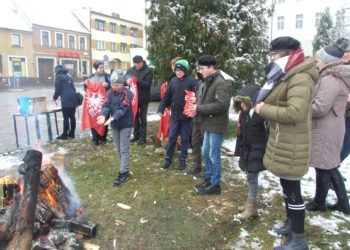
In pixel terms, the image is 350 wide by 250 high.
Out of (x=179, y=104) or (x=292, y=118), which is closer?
(x=292, y=118)

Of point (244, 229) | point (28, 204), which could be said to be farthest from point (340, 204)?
point (28, 204)

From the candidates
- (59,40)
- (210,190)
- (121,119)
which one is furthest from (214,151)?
(59,40)

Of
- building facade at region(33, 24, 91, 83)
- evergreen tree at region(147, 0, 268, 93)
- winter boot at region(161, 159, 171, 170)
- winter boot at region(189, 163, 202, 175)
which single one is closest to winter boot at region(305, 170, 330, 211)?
winter boot at region(189, 163, 202, 175)

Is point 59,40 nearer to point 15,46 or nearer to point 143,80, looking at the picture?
point 15,46

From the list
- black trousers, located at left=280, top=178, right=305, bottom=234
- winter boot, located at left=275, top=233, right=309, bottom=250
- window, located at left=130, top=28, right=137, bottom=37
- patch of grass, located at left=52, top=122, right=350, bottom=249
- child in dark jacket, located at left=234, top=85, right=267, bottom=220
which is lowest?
patch of grass, located at left=52, top=122, right=350, bottom=249

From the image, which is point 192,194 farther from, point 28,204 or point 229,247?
point 28,204

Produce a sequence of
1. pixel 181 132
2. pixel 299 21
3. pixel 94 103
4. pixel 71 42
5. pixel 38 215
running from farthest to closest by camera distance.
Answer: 1. pixel 71 42
2. pixel 299 21
3. pixel 94 103
4. pixel 181 132
5. pixel 38 215

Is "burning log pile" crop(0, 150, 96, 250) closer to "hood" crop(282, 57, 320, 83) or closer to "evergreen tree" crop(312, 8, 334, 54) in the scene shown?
"hood" crop(282, 57, 320, 83)

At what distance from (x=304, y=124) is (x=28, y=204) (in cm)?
259

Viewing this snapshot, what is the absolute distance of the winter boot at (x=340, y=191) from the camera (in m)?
3.99

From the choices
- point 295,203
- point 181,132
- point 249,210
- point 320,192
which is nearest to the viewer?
point 295,203

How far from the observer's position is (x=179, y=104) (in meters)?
5.45

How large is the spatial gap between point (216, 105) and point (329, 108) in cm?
135

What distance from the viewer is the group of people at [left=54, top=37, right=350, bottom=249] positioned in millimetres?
2941
